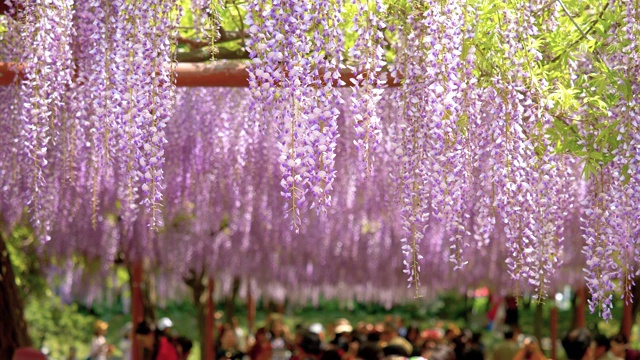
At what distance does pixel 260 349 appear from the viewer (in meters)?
11.1

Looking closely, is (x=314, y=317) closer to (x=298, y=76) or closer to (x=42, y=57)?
(x=42, y=57)

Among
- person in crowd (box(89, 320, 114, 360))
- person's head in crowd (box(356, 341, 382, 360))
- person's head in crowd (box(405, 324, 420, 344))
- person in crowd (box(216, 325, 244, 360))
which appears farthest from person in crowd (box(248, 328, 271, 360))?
person's head in crowd (box(405, 324, 420, 344))

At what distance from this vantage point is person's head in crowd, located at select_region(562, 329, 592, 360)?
8172 mm

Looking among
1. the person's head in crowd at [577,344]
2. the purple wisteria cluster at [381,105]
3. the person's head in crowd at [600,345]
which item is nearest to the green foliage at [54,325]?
the person's head in crowd at [600,345]

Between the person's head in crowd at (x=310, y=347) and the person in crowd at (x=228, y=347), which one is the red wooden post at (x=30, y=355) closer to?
the person's head in crowd at (x=310, y=347)

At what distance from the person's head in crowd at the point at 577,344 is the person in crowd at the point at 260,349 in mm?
3026

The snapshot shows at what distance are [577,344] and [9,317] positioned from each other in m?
4.55

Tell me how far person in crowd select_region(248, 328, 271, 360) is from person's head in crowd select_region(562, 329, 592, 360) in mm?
3026

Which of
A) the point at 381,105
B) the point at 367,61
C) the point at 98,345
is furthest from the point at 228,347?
the point at 367,61

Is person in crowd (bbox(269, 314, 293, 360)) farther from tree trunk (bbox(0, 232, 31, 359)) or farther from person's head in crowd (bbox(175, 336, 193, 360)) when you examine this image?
tree trunk (bbox(0, 232, 31, 359))

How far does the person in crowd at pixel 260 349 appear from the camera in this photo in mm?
10331

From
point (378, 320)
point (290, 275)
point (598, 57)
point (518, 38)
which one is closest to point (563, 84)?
point (598, 57)

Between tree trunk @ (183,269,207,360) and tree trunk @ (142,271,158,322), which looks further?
tree trunk @ (183,269,207,360)

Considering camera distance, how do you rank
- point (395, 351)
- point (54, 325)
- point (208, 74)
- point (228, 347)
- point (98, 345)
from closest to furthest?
point (208, 74) < point (395, 351) < point (228, 347) < point (98, 345) < point (54, 325)
